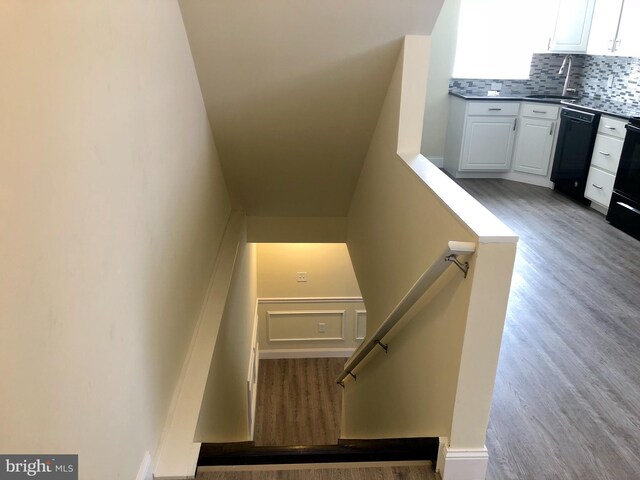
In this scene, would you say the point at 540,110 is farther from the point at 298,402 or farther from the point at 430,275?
the point at 430,275

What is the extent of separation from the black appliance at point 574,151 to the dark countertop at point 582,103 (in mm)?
78

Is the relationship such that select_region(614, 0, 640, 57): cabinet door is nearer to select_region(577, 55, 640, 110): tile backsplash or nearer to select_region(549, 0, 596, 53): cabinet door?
select_region(577, 55, 640, 110): tile backsplash

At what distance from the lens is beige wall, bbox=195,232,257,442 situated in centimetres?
266

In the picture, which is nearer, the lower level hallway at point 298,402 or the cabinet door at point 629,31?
the cabinet door at point 629,31

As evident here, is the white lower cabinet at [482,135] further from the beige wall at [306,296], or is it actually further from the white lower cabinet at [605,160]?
the beige wall at [306,296]

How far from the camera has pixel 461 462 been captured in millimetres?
1816

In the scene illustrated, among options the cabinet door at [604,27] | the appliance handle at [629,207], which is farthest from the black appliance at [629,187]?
the cabinet door at [604,27]

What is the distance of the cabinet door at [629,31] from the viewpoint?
15.1ft

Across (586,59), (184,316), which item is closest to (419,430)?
(184,316)

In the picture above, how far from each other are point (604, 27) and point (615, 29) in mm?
225

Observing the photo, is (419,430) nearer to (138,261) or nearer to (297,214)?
(138,261)

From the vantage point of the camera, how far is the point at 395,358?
2678mm

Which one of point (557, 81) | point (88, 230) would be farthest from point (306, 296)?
point (88, 230)

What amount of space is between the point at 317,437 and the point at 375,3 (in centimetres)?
404
